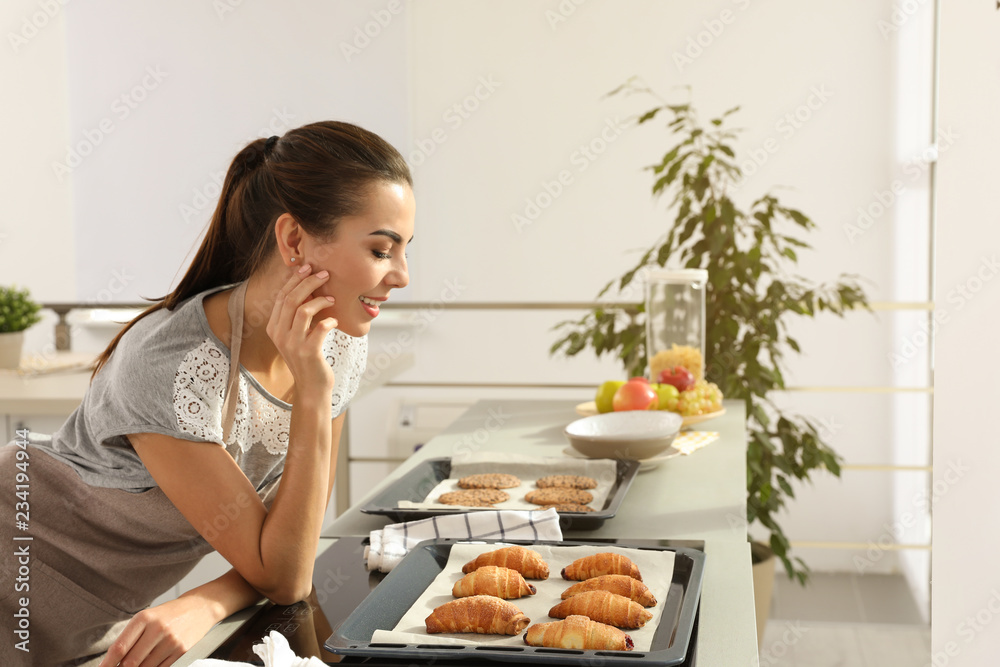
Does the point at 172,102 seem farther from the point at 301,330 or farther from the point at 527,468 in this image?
the point at 301,330

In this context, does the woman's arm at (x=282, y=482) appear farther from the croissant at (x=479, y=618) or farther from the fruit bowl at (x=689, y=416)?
the fruit bowl at (x=689, y=416)

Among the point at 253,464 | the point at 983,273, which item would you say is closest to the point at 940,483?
the point at 983,273

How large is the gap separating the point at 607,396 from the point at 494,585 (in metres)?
1.07

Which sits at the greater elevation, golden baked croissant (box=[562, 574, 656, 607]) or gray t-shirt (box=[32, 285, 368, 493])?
gray t-shirt (box=[32, 285, 368, 493])

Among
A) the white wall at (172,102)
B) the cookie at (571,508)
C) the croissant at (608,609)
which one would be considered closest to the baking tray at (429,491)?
the cookie at (571,508)

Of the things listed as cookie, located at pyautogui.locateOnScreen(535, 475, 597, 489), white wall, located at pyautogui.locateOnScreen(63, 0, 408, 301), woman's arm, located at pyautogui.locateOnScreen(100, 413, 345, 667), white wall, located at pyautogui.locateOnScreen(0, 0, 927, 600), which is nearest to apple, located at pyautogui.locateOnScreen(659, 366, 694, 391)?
cookie, located at pyautogui.locateOnScreen(535, 475, 597, 489)

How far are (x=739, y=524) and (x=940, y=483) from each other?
65 centimetres

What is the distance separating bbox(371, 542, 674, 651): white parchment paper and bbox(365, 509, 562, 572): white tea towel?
9cm

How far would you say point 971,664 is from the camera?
1.82 metres

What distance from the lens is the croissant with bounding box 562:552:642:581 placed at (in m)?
1.00

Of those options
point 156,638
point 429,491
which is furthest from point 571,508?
point 156,638

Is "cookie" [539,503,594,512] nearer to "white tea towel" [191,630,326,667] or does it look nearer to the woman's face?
the woman's face

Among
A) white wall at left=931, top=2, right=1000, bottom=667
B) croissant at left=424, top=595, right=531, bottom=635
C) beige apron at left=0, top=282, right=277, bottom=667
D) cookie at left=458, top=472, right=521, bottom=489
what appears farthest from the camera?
white wall at left=931, top=2, right=1000, bottom=667

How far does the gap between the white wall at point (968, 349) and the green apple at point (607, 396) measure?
64 cm
